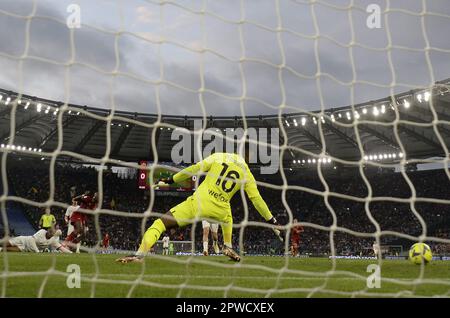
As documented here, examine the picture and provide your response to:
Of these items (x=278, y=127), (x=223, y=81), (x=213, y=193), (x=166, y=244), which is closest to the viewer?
(x=223, y=81)

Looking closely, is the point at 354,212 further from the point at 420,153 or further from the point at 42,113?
the point at 42,113

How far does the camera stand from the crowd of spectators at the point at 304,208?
2894cm

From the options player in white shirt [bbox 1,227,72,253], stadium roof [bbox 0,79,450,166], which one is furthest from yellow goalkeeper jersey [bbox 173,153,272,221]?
stadium roof [bbox 0,79,450,166]

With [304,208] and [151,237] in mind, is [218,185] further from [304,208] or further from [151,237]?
[304,208]

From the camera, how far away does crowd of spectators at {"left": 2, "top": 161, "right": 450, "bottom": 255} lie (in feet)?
94.9

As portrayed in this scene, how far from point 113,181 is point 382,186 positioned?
20383 mm

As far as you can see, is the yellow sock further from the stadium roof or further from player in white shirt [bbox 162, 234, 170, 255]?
the stadium roof

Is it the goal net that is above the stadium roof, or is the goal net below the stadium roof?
below

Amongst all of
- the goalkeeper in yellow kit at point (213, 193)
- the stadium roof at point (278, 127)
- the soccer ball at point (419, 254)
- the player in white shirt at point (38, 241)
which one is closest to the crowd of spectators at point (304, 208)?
the stadium roof at point (278, 127)

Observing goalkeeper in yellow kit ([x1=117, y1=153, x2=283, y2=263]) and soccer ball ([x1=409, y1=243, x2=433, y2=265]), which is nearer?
goalkeeper in yellow kit ([x1=117, y1=153, x2=283, y2=263])

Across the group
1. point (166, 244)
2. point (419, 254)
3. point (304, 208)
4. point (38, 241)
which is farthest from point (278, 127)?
point (419, 254)

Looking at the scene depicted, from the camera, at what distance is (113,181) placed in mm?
35219

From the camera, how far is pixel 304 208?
33.7m
